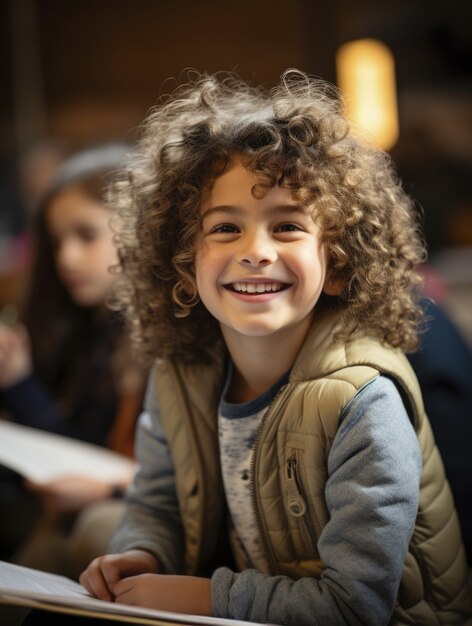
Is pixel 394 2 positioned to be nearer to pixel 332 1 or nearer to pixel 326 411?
pixel 332 1

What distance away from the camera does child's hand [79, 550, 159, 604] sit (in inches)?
33.8

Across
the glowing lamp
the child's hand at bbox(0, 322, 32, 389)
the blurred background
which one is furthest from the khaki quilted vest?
the glowing lamp

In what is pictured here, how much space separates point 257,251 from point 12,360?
1098 mm

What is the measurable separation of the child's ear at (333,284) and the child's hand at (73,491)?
68 centimetres

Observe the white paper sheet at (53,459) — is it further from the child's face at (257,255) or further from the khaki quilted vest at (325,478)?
the child's face at (257,255)

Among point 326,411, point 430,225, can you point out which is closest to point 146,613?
point 326,411

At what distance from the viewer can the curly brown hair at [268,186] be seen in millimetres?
805

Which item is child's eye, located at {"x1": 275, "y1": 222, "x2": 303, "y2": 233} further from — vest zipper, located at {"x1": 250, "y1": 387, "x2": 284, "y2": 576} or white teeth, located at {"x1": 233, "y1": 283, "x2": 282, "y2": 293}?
vest zipper, located at {"x1": 250, "y1": 387, "x2": 284, "y2": 576}

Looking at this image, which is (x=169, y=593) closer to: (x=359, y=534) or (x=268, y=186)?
(x=359, y=534)

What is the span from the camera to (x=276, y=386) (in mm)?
875

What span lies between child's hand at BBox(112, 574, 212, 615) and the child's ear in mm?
339

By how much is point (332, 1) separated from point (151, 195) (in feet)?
10.5

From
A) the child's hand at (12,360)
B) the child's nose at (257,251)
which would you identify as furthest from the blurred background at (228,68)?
the child's nose at (257,251)

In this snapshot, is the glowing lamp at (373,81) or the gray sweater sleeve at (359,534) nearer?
the gray sweater sleeve at (359,534)
